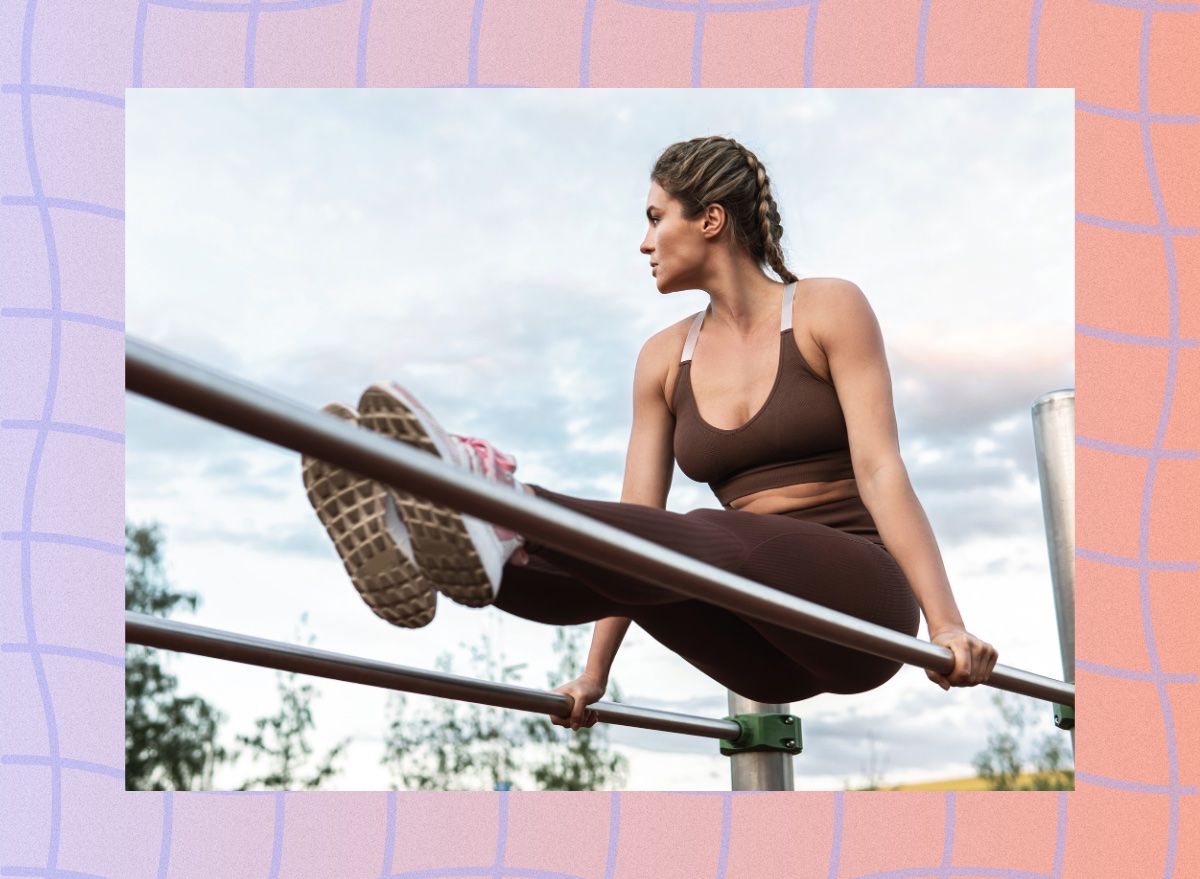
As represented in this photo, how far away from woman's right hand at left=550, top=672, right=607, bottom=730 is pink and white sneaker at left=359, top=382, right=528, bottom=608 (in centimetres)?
62

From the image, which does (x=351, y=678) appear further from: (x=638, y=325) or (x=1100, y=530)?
(x=638, y=325)

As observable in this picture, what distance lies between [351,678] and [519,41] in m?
Result: 1.19

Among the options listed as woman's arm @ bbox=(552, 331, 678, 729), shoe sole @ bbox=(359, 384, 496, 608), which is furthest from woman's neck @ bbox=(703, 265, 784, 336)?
shoe sole @ bbox=(359, 384, 496, 608)

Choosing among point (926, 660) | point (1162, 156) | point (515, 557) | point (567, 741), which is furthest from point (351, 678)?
point (567, 741)

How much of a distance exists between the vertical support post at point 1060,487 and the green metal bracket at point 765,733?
0.41m

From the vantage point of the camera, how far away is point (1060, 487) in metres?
1.84

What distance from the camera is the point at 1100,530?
6.23 ft

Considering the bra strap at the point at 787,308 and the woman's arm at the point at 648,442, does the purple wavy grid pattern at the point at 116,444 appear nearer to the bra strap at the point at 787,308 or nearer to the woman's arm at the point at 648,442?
the woman's arm at the point at 648,442

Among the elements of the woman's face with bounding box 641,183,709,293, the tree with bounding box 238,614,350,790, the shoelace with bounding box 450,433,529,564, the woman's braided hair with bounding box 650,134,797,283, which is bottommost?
the tree with bounding box 238,614,350,790

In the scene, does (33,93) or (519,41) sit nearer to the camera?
(33,93)

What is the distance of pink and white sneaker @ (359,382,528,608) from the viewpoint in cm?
87

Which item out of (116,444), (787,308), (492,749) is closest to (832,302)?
(787,308)

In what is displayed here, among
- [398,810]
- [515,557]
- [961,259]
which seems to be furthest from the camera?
[961,259]

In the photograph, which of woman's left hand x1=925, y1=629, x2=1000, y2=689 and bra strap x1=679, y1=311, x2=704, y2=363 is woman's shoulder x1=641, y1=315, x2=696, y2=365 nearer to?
bra strap x1=679, y1=311, x2=704, y2=363
